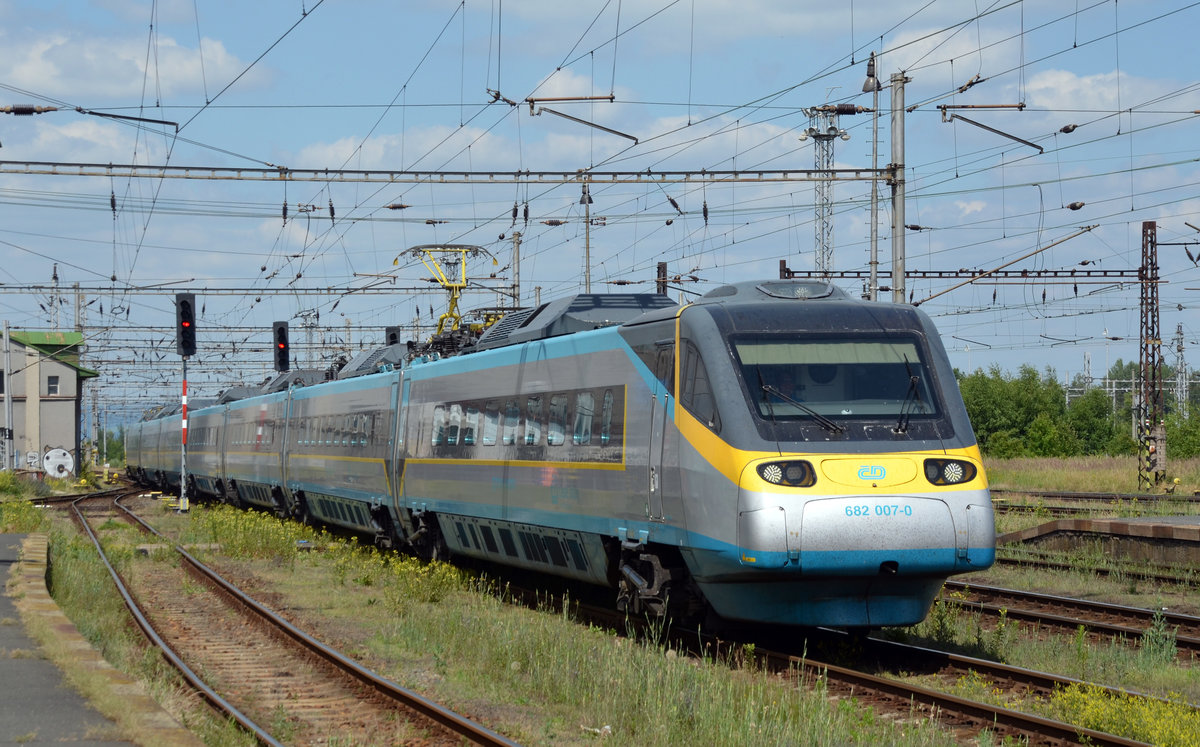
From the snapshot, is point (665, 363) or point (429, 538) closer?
point (665, 363)

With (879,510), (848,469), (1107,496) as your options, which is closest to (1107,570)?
(879,510)

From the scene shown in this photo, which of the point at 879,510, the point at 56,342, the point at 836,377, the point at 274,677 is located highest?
the point at 56,342

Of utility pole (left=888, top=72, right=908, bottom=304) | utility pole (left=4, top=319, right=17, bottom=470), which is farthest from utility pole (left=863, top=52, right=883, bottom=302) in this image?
utility pole (left=4, top=319, right=17, bottom=470)

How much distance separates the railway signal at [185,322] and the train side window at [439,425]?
1343cm

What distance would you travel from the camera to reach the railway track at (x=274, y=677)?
9648mm

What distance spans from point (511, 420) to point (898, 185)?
940 centimetres

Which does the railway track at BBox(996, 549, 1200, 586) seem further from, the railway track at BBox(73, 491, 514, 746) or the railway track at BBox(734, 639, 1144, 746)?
the railway track at BBox(73, 491, 514, 746)

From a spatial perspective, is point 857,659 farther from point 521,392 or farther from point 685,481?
point 521,392

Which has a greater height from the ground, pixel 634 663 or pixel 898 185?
pixel 898 185

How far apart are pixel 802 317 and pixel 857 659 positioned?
3.04 metres

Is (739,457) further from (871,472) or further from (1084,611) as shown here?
(1084,611)

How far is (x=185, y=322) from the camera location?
3062 centimetres

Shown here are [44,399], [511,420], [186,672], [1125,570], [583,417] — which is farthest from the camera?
[44,399]

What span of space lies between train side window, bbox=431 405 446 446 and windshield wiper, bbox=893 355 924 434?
867 centimetres
